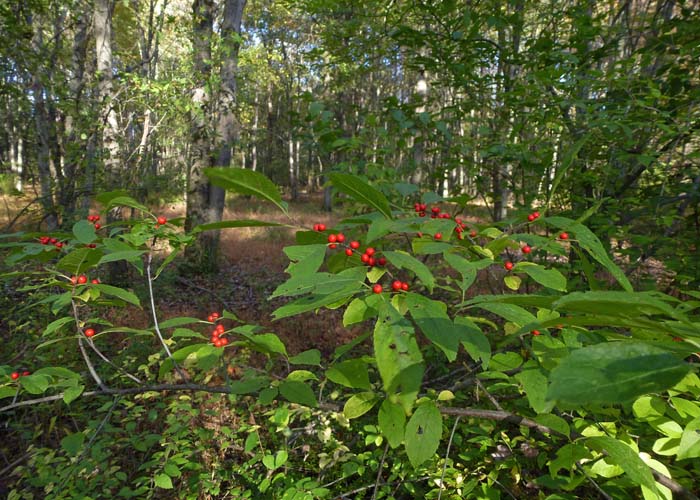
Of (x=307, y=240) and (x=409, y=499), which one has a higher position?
(x=307, y=240)

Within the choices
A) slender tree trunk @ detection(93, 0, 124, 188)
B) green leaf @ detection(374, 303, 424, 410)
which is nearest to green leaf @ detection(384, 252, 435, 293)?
green leaf @ detection(374, 303, 424, 410)

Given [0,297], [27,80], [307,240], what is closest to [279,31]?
[27,80]

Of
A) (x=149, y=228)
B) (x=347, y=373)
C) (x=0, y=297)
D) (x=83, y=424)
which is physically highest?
(x=149, y=228)

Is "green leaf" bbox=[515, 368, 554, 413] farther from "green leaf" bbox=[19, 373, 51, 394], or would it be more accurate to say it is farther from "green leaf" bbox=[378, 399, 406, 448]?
"green leaf" bbox=[19, 373, 51, 394]

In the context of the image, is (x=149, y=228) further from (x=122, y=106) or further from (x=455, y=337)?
(x=122, y=106)

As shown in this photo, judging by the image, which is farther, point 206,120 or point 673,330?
point 206,120

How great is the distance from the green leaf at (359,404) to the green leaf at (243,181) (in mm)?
665

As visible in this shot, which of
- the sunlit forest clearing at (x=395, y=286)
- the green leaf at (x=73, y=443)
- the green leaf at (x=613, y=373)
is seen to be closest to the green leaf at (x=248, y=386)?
the sunlit forest clearing at (x=395, y=286)

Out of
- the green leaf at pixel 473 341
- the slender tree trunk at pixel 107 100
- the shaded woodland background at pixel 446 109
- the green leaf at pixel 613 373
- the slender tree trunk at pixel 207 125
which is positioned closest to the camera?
the green leaf at pixel 613 373

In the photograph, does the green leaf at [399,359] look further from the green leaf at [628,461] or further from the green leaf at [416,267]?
the green leaf at [628,461]

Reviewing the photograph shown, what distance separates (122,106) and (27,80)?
12.0 ft

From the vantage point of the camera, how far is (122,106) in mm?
6242

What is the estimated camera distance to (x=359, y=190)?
80cm

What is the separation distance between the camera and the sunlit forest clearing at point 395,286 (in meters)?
0.75
